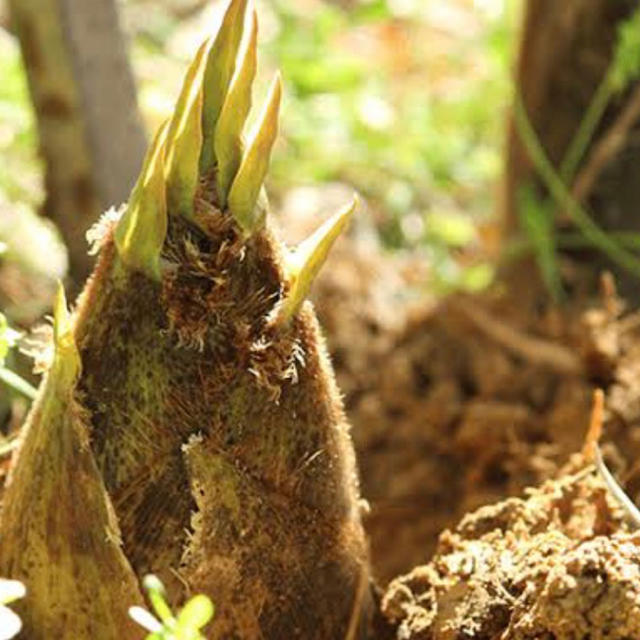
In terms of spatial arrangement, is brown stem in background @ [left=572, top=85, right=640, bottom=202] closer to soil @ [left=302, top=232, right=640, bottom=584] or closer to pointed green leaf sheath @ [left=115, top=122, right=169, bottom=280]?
soil @ [left=302, top=232, right=640, bottom=584]

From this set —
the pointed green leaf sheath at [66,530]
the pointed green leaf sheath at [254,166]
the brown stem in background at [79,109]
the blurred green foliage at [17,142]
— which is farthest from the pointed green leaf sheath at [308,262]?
the blurred green foliage at [17,142]

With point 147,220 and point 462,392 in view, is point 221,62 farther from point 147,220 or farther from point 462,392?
point 462,392

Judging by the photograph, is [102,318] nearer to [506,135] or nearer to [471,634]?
[471,634]

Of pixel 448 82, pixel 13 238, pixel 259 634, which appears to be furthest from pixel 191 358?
pixel 448 82

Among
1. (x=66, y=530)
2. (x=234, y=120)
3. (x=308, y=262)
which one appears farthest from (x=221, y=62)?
(x=66, y=530)

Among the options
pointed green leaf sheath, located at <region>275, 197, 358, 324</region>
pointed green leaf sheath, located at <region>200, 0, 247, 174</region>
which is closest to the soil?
pointed green leaf sheath, located at <region>275, 197, 358, 324</region>

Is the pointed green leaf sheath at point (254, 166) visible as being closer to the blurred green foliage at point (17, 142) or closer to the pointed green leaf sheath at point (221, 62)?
the pointed green leaf sheath at point (221, 62)

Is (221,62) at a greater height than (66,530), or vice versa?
(221,62)
